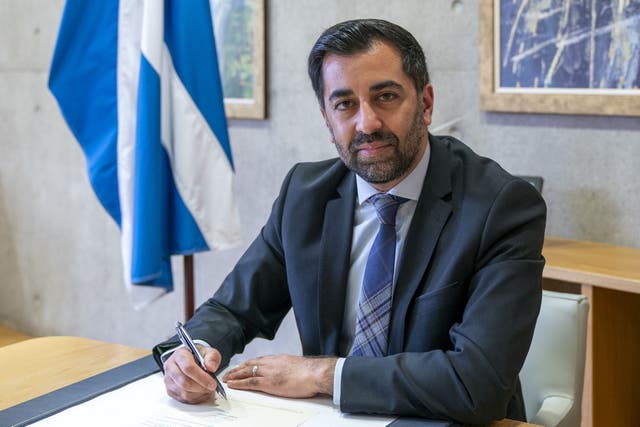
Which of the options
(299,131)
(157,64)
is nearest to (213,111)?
(157,64)

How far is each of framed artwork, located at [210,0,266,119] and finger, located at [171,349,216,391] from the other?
2.28 metres

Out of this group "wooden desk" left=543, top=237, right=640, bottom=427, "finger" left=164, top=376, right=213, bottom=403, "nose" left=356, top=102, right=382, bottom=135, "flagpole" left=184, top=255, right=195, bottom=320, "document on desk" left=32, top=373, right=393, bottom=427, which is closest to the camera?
"document on desk" left=32, top=373, right=393, bottom=427

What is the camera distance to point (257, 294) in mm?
2062

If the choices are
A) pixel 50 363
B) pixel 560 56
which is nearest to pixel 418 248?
pixel 50 363

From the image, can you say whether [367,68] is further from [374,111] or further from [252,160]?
[252,160]

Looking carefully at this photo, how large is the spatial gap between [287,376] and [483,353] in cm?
37

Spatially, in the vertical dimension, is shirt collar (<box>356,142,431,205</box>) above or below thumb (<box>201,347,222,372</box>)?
above

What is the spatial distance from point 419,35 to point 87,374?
203 cm

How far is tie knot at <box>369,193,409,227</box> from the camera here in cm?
190

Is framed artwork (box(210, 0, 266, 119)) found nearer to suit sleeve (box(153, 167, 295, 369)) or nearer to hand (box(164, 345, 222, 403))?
suit sleeve (box(153, 167, 295, 369))

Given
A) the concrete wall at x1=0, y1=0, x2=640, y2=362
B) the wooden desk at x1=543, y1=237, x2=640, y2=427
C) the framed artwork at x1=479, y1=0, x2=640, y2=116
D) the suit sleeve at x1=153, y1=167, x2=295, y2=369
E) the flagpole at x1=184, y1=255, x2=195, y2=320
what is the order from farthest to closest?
the flagpole at x1=184, y1=255, x2=195, y2=320, the concrete wall at x1=0, y1=0, x2=640, y2=362, the framed artwork at x1=479, y1=0, x2=640, y2=116, the wooden desk at x1=543, y1=237, x2=640, y2=427, the suit sleeve at x1=153, y1=167, x2=295, y2=369

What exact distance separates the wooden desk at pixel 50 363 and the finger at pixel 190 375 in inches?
10.5

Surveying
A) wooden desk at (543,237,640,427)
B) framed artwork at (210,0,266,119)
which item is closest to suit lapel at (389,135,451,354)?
wooden desk at (543,237,640,427)

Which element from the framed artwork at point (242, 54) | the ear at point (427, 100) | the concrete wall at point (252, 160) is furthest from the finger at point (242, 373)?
the framed artwork at point (242, 54)
